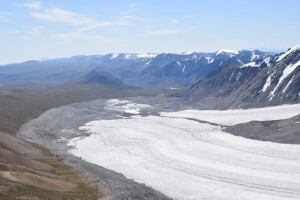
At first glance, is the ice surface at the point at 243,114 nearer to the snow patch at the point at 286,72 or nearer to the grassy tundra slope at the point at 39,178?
the snow patch at the point at 286,72

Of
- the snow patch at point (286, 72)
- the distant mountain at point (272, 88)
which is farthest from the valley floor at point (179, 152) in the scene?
the snow patch at point (286, 72)

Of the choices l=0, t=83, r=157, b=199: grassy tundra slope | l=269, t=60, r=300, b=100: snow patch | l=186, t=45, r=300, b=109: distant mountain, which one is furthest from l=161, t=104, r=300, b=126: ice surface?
l=0, t=83, r=157, b=199: grassy tundra slope

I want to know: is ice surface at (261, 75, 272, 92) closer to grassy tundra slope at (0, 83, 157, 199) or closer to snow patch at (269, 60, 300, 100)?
snow patch at (269, 60, 300, 100)

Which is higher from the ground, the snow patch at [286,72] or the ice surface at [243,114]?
the snow patch at [286,72]

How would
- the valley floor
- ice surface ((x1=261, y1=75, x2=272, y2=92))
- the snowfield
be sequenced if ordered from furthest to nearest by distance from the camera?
ice surface ((x1=261, y1=75, x2=272, y2=92)) < the valley floor < the snowfield

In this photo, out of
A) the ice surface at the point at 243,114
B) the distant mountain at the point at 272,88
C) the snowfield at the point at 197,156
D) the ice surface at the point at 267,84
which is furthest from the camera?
the ice surface at the point at 267,84

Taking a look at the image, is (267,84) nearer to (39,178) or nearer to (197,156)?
(197,156)

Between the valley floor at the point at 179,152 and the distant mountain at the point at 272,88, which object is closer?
the valley floor at the point at 179,152

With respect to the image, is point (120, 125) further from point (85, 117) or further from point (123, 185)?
A: point (123, 185)
